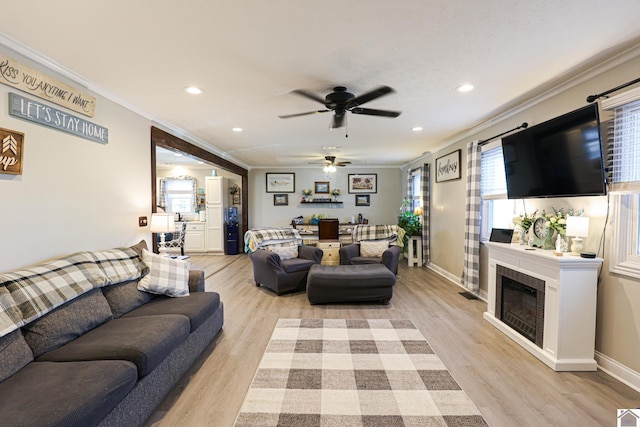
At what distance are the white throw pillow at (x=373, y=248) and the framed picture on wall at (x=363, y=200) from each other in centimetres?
308

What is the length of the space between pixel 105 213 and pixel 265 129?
7.63 ft

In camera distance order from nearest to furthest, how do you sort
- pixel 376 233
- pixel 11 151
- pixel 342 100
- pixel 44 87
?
pixel 11 151, pixel 44 87, pixel 342 100, pixel 376 233

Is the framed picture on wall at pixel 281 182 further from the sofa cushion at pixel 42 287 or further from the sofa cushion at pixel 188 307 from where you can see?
the sofa cushion at pixel 42 287

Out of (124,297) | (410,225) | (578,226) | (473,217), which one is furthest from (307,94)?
(410,225)

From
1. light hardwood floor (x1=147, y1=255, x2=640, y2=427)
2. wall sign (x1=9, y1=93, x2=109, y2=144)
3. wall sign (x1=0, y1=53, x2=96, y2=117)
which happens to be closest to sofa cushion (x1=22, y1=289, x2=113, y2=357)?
light hardwood floor (x1=147, y1=255, x2=640, y2=427)

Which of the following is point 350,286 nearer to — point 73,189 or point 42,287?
point 42,287

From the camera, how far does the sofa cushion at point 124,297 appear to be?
2402 mm

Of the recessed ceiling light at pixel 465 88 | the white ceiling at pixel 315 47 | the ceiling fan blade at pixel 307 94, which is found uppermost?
the recessed ceiling light at pixel 465 88

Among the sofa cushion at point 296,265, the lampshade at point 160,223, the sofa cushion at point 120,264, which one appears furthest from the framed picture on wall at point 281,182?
the sofa cushion at point 120,264

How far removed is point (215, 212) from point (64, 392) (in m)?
6.54

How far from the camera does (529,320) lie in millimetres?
2746

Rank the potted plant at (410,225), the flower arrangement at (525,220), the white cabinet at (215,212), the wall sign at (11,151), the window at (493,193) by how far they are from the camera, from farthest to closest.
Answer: the white cabinet at (215,212) → the potted plant at (410,225) → the window at (493,193) → the flower arrangement at (525,220) → the wall sign at (11,151)

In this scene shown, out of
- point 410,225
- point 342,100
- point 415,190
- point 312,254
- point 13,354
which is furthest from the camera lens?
point 415,190

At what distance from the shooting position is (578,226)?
231 cm
